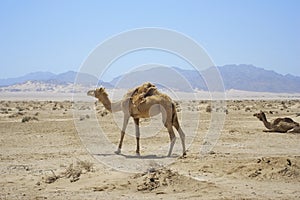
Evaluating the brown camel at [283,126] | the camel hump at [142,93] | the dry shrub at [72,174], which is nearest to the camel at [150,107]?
the camel hump at [142,93]

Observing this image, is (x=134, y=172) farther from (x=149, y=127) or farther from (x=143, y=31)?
(x=149, y=127)

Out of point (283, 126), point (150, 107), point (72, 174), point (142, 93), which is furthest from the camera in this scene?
point (283, 126)

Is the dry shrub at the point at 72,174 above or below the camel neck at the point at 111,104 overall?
below

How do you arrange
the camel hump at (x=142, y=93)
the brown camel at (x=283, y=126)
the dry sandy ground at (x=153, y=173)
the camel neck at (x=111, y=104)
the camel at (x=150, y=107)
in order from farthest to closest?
the brown camel at (x=283, y=126), the camel neck at (x=111, y=104), the camel hump at (x=142, y=93), the camel at (x=150, y=107), the dry sandy ground at (x=153, y=173)

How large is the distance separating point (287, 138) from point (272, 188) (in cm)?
1153

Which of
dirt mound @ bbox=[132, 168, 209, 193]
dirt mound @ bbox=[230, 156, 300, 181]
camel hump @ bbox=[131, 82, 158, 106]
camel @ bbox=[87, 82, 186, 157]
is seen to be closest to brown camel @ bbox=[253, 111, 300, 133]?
camel @ bbox=[87, 82, 186, 157]

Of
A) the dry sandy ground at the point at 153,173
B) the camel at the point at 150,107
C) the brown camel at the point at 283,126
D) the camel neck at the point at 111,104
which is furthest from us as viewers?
the brown camel at the point at 283,126

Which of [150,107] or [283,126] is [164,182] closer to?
[150,107]

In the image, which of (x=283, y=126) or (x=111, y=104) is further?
(x=283, y=126)

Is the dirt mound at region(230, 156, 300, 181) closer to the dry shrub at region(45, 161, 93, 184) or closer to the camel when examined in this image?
the camel

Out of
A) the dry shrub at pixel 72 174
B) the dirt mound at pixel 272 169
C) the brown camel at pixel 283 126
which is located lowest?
the dry shrub at pixel 72 174

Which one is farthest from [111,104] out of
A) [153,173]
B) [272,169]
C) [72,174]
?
[272,169]

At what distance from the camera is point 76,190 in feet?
37.5

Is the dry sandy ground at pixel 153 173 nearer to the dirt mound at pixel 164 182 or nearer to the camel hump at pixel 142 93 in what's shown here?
the dirt mound at pixel 164 182
